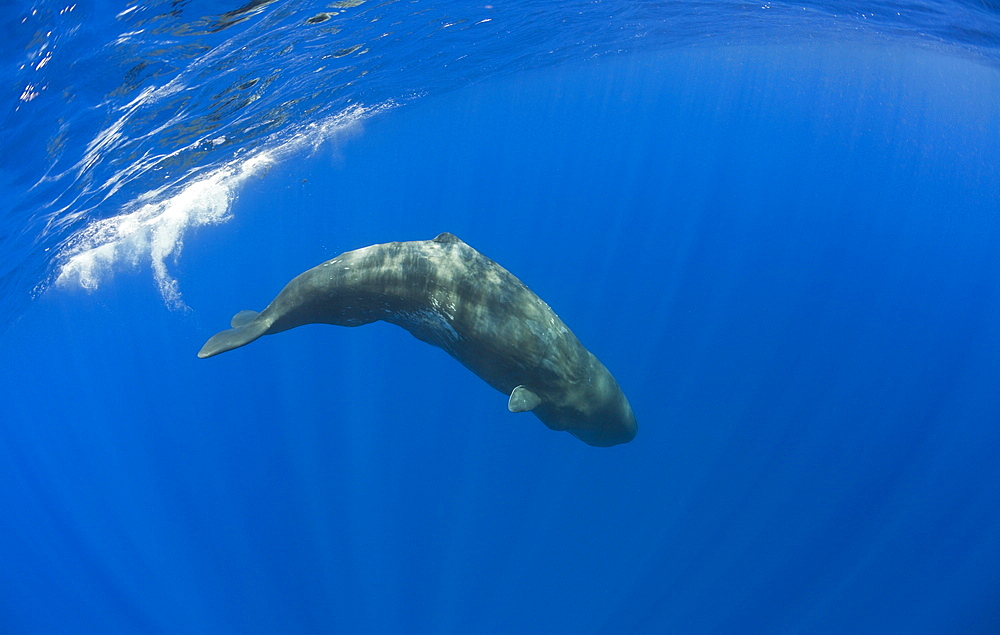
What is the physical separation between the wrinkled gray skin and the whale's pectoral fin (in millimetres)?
14

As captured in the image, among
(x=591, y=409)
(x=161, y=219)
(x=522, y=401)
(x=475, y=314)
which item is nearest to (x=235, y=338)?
(x=475, y=314)

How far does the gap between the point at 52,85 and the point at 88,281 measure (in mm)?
22759

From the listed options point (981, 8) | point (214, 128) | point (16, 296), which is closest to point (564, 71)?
point (981, 8)

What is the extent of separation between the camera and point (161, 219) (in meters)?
21.6

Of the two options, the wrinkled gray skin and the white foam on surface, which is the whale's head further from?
the white foam on surface

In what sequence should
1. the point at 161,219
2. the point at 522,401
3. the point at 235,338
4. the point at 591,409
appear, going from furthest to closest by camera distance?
the point at 161,219
the point at 235,338
the point at 591,409
the point at 522,401

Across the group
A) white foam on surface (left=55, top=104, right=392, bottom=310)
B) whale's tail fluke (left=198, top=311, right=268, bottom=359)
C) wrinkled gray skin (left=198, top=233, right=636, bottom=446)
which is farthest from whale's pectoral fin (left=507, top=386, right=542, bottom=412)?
white foam on surface (left=55, top=104, right=392, bottom=310)

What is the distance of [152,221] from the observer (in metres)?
21.1

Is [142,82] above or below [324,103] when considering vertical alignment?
above

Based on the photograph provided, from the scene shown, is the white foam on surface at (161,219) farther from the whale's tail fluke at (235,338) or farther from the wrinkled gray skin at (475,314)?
the wrinkled gray skin at (475,314)

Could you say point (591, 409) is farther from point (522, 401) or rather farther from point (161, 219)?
point (161, 219)

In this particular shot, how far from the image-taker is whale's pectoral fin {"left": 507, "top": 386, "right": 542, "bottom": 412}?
17.2ft

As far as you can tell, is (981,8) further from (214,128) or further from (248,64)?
(214,128)

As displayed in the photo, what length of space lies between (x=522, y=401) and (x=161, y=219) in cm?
2339
